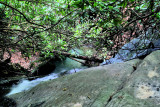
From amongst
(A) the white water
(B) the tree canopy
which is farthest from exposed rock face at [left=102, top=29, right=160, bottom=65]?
(A) the white water

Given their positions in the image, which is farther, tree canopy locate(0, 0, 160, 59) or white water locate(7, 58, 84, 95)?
white water locate(7, 58, 84, 95)

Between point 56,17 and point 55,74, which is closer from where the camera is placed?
point 56,17

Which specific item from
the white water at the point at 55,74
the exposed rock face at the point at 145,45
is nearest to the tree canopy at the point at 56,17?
the exposed rock face at the point at 145,45

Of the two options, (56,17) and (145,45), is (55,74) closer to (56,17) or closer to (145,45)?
(56,17)

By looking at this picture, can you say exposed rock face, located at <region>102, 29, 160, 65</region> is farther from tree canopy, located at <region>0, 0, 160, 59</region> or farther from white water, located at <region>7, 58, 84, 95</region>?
white water, located at <region>7, 58, 84, 95</region>

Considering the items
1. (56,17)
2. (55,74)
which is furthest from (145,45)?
(55,74)

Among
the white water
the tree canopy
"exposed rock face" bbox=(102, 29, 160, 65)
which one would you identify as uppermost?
the tree canopy

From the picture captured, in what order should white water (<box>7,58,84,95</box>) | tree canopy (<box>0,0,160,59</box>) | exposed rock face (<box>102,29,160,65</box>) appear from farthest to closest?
white water (<box>7,58,84,95</box>) → exposed rock face (<box>102,29,160,65</box>) → tree canopy (<box>0,0,160,59</box>)

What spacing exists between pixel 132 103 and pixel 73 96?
87cm

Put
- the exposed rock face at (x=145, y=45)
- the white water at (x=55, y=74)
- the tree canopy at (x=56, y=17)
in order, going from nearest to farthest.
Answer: the tree canopy at (x=56, y=17) → the exposed rock face at (x=145, y=45) → the white water at (x=55, y=74)

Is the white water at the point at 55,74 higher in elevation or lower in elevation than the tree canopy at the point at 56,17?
lower

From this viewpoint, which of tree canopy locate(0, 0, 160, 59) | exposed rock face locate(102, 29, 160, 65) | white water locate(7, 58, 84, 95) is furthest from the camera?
white water locate(7, 58, 84, 95)

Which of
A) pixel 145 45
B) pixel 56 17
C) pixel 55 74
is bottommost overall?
pixel 55 74

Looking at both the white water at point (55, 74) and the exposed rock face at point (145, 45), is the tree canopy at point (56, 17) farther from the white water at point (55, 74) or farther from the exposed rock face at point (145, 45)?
the white water at point (55, 74)
